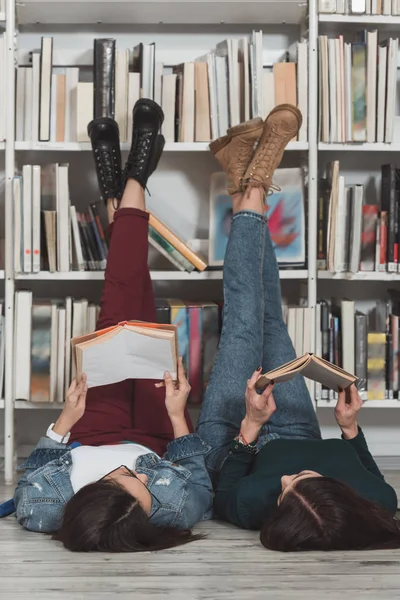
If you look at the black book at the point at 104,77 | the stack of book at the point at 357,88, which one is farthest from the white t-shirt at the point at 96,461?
the stack of book at the point at 357,88

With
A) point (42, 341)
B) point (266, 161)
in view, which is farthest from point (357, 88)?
point (42, 341)

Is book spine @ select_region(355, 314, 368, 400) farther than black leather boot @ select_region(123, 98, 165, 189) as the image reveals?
Yes

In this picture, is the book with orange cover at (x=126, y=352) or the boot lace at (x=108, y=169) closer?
the book with orange cover at (x=126, y=352)

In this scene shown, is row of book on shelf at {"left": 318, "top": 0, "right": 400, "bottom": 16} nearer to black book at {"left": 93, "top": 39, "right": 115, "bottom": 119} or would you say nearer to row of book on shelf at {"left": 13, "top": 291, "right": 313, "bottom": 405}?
black book at {"left": 93, "top": 39, "right": 115, "bottom": 119}

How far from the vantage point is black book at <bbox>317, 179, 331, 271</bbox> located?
2553mm

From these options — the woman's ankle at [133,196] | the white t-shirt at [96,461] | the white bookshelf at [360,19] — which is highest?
the white bookshelf at [360,19]

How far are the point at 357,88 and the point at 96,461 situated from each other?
1.38 meters

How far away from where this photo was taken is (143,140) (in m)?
2.42

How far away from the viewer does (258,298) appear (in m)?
2.29

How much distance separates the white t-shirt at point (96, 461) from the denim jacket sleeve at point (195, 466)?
0.08m

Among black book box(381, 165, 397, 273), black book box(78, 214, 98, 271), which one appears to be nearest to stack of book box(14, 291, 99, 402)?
black book box(78, 214, 98, 271)

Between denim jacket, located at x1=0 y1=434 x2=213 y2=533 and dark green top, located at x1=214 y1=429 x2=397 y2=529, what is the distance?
6 cm

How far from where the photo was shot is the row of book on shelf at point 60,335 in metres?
2.54

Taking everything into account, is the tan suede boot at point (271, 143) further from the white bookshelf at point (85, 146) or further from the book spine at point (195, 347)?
the book spine at point (195, 347)
